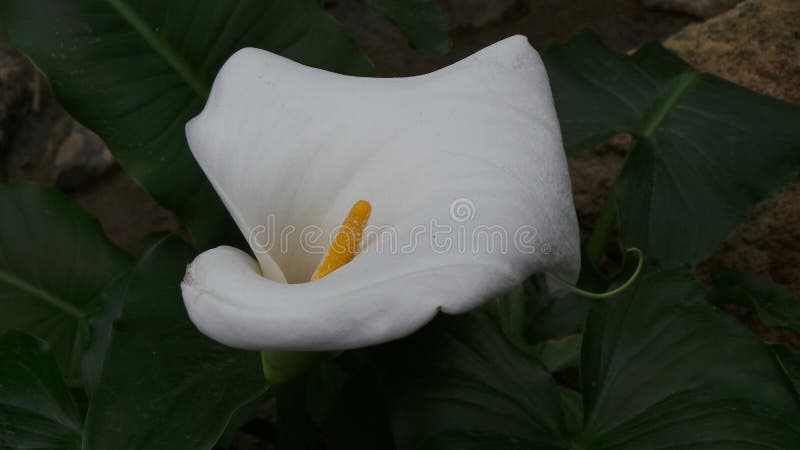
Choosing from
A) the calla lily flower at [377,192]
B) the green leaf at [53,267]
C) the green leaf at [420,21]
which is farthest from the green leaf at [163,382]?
the green leaf at [420,21]

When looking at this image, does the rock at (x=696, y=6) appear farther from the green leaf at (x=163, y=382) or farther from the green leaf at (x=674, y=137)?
the green leaf at (x=163, y=382)

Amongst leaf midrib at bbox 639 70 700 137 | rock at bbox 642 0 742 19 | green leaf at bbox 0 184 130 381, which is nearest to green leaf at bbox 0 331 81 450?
green leaf at bbox 0 184 130 381

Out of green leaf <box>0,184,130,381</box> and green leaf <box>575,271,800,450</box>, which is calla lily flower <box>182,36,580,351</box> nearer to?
green leaf <box>575,271,800,450</box>

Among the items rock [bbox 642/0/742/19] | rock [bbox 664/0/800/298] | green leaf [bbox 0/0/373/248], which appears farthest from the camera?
rock [bbox 642/0/742/19]

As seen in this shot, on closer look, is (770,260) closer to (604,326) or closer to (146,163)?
(604,326)

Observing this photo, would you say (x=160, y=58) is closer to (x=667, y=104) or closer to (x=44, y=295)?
(x=44, y=295)

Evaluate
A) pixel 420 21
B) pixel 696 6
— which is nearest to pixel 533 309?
pixel 420 21

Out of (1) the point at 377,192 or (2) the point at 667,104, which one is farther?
(2) the point at 667,104
